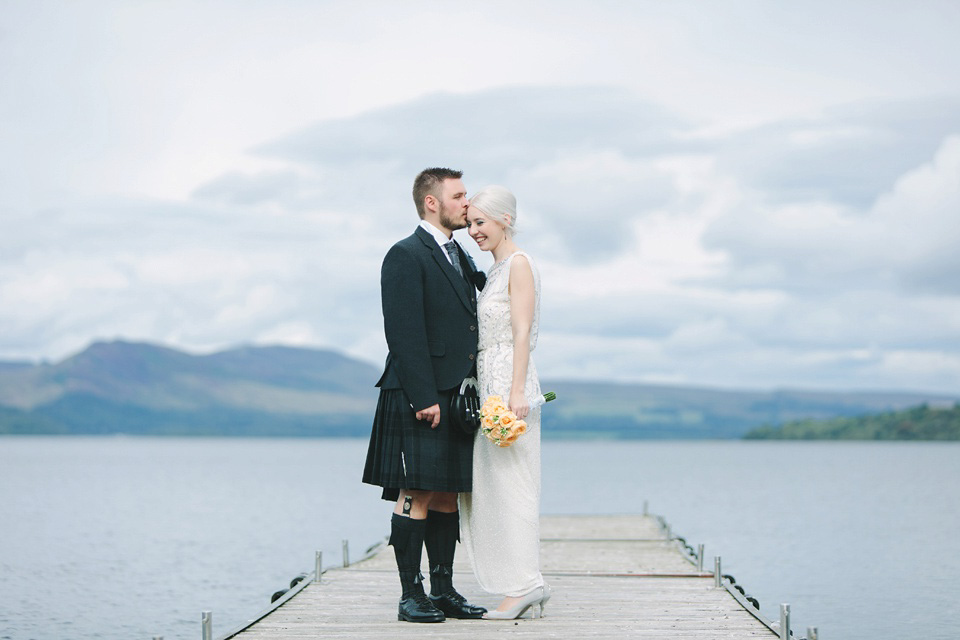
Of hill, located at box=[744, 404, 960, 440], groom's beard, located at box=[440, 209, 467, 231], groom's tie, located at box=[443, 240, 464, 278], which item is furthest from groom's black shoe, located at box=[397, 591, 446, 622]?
hill, located at box=[744, 404, 960, 440]

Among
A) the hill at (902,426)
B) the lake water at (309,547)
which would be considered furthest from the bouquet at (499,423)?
the hill at (902,426)

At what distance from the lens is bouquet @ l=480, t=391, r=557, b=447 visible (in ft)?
20.4

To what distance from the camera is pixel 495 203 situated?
21.5 feet

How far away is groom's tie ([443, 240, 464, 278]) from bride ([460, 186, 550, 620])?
139mm

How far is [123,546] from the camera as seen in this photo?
2755 cm

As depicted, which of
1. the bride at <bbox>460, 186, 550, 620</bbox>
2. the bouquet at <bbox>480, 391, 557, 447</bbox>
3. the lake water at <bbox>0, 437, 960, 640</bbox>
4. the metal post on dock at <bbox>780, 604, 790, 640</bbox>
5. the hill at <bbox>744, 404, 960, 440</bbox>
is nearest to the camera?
the metal post on dock at <bbox>780, 604, 790, 640</bbox>

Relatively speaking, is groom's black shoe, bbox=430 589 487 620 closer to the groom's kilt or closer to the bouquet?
the groom's kilt

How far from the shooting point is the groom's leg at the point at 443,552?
22.1 ft

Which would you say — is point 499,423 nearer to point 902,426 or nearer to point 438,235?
point 438,235

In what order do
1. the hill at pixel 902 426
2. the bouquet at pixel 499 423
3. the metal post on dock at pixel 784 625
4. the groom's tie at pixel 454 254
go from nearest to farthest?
1. the metal post on dock at pixel 784 625
2. the bouquet at pixel 499 423
3. the groom's tie at pixel 454 254
4. the hill at pixel 902 426

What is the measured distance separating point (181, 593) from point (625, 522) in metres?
7.47

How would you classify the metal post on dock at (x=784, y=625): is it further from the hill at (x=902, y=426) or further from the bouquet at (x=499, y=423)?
the hill at (x=902, y=426)

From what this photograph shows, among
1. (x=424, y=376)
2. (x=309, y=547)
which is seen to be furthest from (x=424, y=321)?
(x=309, y=547)

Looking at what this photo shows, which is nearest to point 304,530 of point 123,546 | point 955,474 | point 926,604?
A: point 123,546
